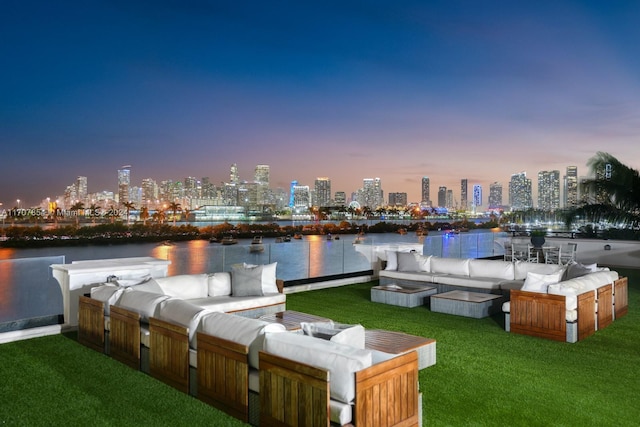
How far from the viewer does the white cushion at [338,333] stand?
3.39m

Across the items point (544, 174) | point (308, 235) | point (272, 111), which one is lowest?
point (308, 235)

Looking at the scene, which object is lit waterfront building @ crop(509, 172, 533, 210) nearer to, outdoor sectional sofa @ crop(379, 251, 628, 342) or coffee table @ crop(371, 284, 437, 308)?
outdoor sectional sofa @ crop(379, 251, 628, 342)

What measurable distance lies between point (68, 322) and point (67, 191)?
90.0 m

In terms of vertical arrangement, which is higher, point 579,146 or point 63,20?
point 63,20

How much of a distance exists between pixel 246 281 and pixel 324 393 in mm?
4241

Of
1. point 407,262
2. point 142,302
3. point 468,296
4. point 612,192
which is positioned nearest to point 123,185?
point 612,192

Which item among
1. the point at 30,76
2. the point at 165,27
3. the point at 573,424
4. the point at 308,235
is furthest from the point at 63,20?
the point at 308,235

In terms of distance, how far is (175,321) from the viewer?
170 inches

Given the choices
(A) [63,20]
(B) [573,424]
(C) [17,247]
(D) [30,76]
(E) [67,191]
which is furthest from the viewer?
(E) [67,191]

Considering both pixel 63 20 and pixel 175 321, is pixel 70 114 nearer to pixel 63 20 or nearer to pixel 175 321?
pixel 63 20

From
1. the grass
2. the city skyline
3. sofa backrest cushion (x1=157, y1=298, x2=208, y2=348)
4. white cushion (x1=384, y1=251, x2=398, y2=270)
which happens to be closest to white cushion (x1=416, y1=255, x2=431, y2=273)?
white cushion (x1=384, y1=251, x2=398, y2=270)

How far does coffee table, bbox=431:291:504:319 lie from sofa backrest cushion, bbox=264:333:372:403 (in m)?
4.70

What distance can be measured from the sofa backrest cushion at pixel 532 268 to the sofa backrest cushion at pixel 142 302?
19.2 ft

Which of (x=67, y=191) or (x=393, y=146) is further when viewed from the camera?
(x=67, y=191)
